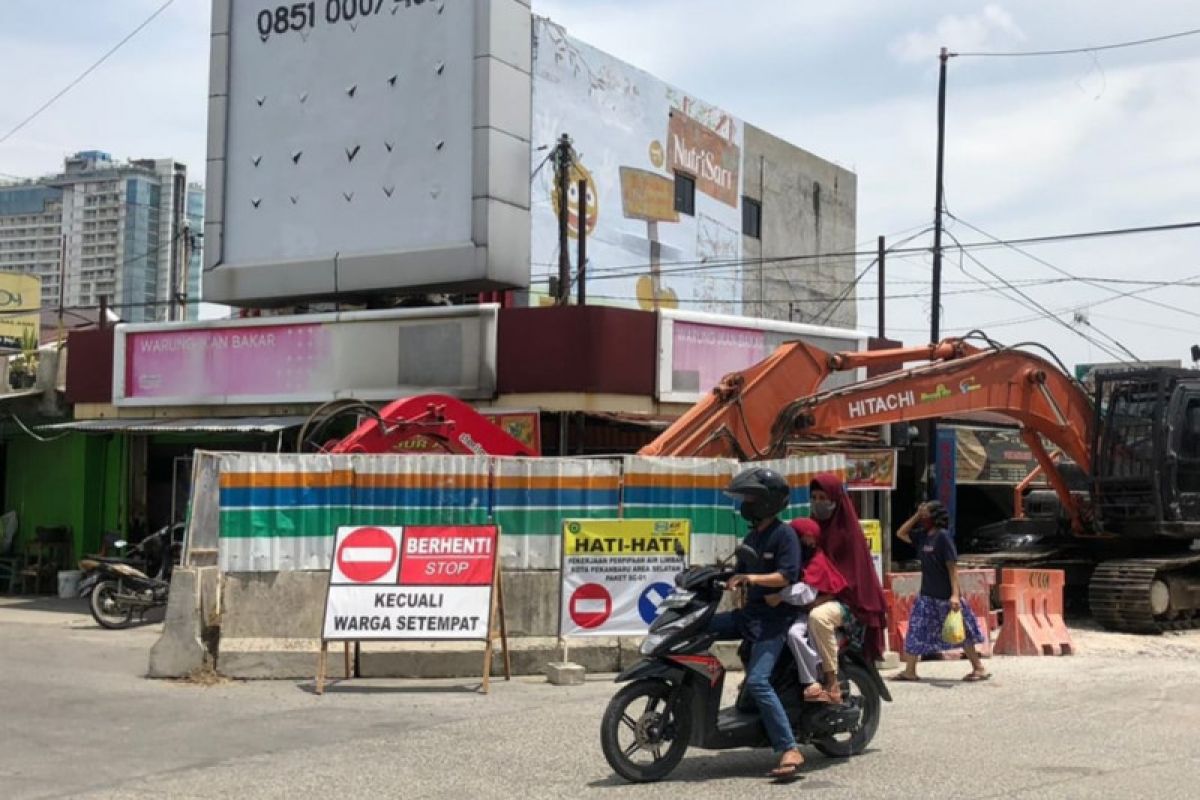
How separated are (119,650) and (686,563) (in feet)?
21.1

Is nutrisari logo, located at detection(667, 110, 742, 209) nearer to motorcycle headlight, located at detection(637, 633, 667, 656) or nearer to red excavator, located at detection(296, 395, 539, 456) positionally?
red excavator, located at detection(296, 395, 539, 456)

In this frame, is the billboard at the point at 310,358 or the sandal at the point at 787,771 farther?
the billboard at the point at 310,358

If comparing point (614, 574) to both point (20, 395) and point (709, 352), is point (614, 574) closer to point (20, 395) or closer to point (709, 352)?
point (709, 352)

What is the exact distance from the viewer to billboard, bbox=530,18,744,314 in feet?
99.6

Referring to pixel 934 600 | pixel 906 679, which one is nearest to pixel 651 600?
pixel 906 679

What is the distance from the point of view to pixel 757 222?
41156 millimetres

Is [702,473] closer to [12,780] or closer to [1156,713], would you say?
[1156,713]

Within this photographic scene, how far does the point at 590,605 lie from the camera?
1268 cm

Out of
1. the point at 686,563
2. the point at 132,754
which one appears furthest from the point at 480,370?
the point at 132,754

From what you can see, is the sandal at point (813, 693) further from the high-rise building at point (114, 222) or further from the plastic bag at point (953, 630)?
the high-rise building at point (114, 222)

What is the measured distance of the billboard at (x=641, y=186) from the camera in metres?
30.4

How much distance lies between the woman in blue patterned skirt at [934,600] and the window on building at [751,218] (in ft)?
93.0

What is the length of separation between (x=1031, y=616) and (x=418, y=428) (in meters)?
7.29

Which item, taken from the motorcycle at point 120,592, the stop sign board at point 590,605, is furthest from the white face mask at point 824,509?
the motorcycle at point 120,592
